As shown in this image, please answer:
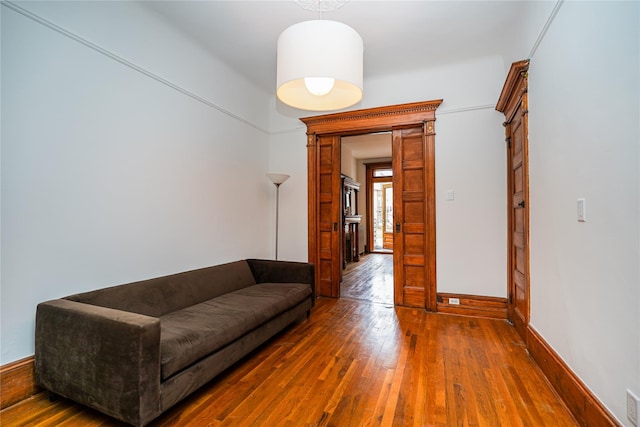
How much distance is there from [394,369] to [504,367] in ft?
2.67

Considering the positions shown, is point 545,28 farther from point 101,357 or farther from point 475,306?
point 101,357

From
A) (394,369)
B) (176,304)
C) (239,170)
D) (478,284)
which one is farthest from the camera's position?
(239,170)

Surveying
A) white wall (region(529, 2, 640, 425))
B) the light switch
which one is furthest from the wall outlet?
the light switch

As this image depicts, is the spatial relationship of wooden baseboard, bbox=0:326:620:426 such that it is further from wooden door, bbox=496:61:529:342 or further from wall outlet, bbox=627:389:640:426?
wooden door, bbox=496:61:529:342

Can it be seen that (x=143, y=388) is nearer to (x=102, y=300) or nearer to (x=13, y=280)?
(x=102, y=300)

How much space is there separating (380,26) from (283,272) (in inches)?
105

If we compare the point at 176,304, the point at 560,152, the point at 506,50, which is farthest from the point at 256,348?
the point at 506,50

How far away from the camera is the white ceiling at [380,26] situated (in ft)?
8.21

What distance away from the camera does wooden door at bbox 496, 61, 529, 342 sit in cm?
247

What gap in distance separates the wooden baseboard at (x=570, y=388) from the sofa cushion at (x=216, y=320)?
1987mm

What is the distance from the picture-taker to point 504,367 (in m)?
2.19

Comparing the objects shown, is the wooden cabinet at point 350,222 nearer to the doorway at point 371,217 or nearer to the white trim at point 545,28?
the doorway at point 371,217

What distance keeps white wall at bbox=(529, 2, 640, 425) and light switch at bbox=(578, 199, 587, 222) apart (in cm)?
4

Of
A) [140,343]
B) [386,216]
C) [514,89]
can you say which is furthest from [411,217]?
[386,216]
